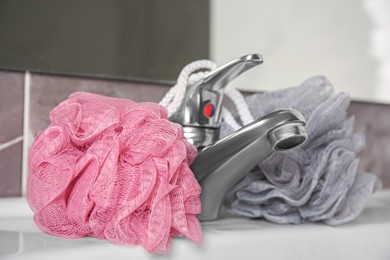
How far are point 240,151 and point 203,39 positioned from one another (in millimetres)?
291

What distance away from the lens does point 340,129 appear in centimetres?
48

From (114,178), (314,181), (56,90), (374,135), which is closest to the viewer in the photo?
(114,178)

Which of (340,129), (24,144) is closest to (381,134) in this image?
(340,129)

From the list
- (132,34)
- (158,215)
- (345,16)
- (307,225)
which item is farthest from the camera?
(345,16)

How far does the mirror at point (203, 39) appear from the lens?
0.54 m

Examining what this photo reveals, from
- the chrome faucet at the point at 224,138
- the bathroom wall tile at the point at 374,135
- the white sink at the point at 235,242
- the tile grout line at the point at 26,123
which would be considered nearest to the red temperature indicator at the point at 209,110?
the chrome faucet at the point at 224,138

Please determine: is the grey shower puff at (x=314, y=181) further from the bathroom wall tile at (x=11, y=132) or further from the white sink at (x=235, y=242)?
the bathroom wall tile at (x=11, y=132)

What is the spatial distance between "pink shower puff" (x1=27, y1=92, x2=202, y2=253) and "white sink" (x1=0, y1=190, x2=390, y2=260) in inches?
→ 0.5

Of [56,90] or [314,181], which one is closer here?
[314,181]

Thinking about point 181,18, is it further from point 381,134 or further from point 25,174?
point 381,134

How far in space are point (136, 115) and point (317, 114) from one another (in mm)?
203

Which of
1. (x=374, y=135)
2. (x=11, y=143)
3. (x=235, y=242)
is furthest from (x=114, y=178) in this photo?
(x=374, y=135)

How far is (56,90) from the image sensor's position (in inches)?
22.0

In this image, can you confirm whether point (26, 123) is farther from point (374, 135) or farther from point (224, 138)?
point (374, 135)
